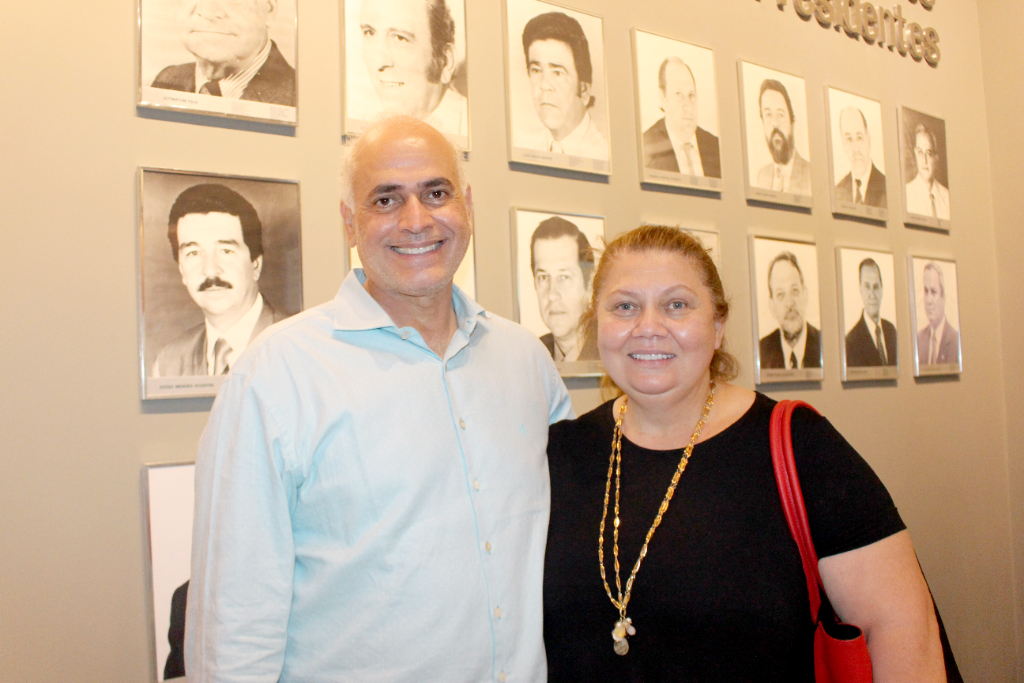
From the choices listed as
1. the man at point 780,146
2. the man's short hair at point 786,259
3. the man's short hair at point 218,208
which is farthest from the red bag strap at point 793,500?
the man at point 780,146

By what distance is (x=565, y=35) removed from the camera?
9.14 ft

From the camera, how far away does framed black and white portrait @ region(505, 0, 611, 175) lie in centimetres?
267

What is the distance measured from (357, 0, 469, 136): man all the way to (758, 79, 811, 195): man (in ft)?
5.23

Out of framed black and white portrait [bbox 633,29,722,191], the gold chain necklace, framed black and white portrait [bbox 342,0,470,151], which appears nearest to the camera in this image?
the gold chain necklace

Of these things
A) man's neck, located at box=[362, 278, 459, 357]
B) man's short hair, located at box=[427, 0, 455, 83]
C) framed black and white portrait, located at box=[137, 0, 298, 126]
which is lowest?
man's neck, located at box=[362, 278, 459, 357]

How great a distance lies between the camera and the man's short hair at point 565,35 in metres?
2.70

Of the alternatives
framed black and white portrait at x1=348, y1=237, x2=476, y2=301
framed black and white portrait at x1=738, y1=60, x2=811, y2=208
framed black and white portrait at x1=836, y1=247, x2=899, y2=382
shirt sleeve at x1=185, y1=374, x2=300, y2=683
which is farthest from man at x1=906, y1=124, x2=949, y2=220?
shirt sleeve at x1=185, y1=374, x2=300, y2=683

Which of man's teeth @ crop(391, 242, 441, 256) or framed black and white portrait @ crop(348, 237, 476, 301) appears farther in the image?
framed black and white portrait @ crop(348, 237, 476, 301)

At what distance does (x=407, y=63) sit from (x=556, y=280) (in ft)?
2.95

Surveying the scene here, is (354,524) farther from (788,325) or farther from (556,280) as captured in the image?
(788,325)

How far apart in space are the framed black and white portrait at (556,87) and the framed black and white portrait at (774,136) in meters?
0.84

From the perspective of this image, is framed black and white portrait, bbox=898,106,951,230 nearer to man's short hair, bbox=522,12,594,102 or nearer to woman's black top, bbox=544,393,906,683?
man's short hair, bbox=522,12,594,102

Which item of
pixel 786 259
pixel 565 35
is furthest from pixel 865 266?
pixel 565 35

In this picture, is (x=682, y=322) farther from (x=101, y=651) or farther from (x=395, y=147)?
(x=101, y=651)
